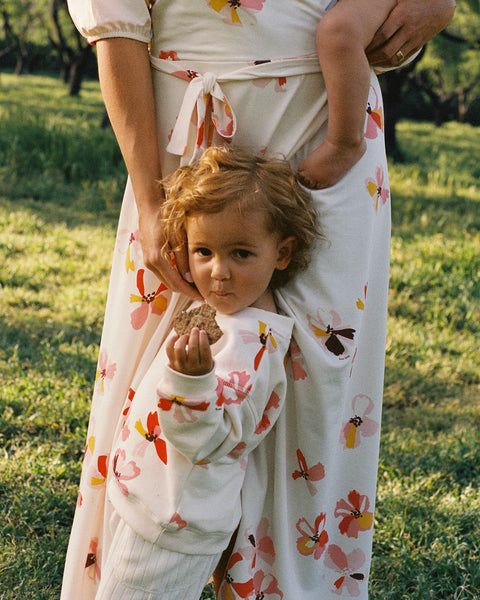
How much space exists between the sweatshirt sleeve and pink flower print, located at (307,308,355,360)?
0.08 m

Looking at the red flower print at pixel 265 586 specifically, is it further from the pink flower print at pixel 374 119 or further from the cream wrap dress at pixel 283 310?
the pink flower print at pixel 374 119

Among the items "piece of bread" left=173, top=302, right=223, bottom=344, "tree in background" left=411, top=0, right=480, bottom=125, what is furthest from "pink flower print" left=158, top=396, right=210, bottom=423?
"tree in background" left=411, top=0, right=480, bottom=125

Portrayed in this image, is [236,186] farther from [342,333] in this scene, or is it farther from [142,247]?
[342,333]

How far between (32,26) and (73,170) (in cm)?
2286

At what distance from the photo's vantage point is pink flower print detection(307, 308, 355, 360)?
1.62 metres

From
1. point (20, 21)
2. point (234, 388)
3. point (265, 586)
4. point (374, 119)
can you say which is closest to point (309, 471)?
point (265, 586)

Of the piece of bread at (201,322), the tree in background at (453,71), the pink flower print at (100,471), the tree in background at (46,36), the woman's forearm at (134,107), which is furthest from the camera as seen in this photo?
the tree in background at (46,36)

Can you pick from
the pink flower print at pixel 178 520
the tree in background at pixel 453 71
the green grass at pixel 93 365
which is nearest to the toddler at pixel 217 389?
the pink flower print at pixel 178 520

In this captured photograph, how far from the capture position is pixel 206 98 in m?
1.57

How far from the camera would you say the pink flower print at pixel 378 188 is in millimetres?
1653

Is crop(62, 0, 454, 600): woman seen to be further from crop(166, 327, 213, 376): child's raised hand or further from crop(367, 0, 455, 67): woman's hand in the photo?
crop(166, 327, 213, 376): child's raised hand

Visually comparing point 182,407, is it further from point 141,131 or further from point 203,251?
point 141,131

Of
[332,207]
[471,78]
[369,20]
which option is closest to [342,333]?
[332,207]

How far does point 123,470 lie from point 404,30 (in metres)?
1.10
